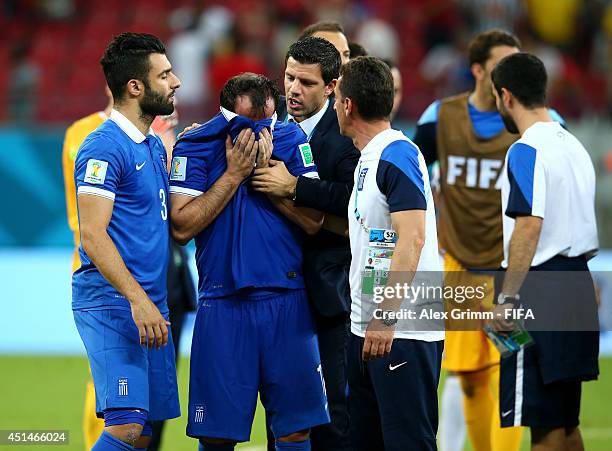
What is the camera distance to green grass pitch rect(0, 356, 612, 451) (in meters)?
7.22

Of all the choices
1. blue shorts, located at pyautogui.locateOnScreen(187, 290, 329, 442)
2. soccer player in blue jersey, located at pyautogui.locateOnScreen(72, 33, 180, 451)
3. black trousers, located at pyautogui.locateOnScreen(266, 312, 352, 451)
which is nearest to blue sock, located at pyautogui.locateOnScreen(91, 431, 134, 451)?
soccer player in blue jersey, located at pyautogui.locateOnScreen(72, 33, 180, 451)

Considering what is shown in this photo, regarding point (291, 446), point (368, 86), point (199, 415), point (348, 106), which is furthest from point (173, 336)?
point (368, 86)

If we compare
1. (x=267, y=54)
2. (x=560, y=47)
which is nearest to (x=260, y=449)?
(x=267, y=54)

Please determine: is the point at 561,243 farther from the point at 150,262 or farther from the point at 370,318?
the point at 150,262

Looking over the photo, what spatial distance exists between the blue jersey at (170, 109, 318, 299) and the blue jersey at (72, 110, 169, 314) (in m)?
0.17

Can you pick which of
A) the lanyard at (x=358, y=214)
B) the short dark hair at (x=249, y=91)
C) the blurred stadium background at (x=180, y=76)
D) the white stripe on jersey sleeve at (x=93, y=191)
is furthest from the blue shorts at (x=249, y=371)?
the blurred stadium background at (x=180, y=76)

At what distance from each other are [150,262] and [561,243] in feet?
6.55

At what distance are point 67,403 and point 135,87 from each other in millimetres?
4262

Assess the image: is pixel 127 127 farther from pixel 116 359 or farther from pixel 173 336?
pixel 173 336

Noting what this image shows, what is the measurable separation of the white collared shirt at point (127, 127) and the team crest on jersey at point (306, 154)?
2.50 feet

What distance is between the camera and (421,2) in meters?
15.9

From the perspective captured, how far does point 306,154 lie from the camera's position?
5094mm

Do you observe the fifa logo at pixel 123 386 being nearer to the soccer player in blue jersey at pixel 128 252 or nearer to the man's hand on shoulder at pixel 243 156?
the soccer player in blue jersey at pixel 128 252

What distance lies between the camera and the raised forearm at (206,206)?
15.9 ft
